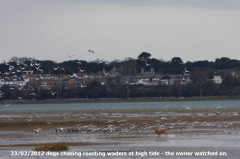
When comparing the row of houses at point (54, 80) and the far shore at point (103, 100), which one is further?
the row of houses at point (54, 80)

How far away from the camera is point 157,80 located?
170 metres

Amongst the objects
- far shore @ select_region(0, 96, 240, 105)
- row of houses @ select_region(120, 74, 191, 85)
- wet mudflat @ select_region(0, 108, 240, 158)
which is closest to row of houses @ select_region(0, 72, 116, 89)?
far shore @ select_region(0, 96, 240, 105)

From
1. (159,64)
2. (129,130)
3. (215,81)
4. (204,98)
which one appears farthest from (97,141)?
(159,64)

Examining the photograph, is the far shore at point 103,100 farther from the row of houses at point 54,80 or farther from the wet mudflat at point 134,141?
the wet mudflat at point 134,141

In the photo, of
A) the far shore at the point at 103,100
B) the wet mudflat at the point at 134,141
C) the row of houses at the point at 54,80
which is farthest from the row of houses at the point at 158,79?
the wet mudflat at the point at 134,141

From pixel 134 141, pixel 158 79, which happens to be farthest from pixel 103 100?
pixel 134 141

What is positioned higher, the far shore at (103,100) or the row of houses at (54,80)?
the row of houses at (54,80)

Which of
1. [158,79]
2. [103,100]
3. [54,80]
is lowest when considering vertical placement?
[103,100]

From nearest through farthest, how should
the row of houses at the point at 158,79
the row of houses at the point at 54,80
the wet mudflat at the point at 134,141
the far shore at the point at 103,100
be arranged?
the wet mudflat at the point at 134,141, the far shore at the point at 103,100, the row of houses at the point at 158,79, the row of houses at the point at 54,80

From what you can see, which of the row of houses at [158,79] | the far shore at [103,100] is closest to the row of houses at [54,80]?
the far shore at [103,100]

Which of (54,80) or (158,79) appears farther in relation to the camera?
(54,80)

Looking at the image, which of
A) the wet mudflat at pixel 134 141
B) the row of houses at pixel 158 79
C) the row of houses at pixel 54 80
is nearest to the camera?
the wet mudflat at pixel 134 141

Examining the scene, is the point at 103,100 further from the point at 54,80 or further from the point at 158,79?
the point at 54,80

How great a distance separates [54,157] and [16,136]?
490 inches
